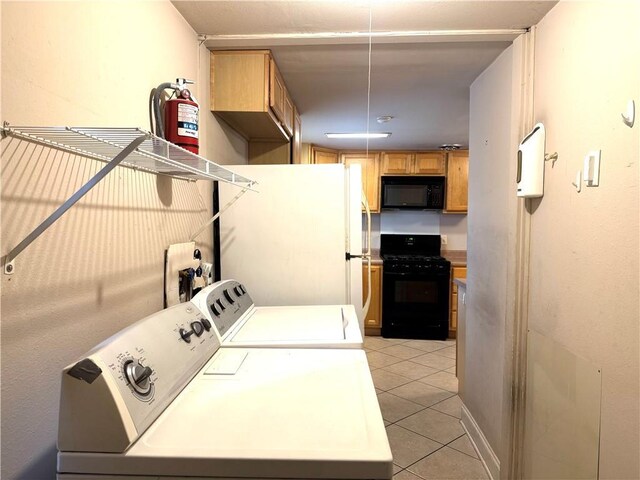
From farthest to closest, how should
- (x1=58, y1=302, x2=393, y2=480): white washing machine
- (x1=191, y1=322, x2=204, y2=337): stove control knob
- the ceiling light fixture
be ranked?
the ceiling light fixture
(x1=191, y1=322, x2=204, y2=337): stove control knob
(x1=58, y1=302, x2=393, y2=480): white washing machine

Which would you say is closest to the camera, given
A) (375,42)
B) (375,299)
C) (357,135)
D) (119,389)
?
(119,389)

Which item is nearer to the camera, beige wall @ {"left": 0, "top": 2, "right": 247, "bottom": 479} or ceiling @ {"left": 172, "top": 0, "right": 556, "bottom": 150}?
beige wall @ {"left": 0, "top": 2, "right": 247, "bottom": 479}

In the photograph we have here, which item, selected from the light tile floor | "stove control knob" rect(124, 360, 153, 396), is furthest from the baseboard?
"stove control knob" rect(124, 360, 153, 396)

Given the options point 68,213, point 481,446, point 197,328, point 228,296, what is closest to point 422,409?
point 481,446

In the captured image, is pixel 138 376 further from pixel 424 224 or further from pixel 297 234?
pixel 424 224

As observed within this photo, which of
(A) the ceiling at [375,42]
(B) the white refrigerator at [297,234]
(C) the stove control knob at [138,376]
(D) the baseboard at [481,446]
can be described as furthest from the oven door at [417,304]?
(C) the stove control knob at [138,376]

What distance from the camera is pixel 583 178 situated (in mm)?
1303

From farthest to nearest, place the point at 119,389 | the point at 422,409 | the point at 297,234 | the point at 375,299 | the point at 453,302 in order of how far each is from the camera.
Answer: the point at 375,299 < the point at 453,302 < the point at 422,409 < the point at 297,234 < the point at 119,389

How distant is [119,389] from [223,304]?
749mm

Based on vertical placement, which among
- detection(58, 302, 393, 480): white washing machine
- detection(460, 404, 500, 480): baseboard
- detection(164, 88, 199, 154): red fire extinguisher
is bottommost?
detection(460, 404, 500, 480): baseboard

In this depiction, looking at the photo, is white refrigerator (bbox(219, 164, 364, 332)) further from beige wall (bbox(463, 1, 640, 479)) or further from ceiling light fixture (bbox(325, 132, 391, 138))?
ceiling light fixture (bbox(325, 132, 391, 138))

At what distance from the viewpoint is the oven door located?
426 cm

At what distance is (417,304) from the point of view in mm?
4289

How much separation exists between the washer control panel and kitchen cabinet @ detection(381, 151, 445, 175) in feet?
10.8
